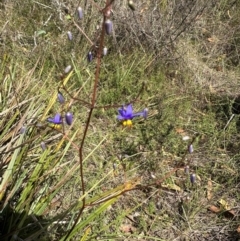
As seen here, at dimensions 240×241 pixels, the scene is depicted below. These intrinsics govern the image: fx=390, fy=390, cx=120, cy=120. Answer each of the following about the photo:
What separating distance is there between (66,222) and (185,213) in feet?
2.50

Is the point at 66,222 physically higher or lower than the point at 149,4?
lower

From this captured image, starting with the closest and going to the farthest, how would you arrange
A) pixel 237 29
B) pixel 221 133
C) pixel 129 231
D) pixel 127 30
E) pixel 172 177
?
pixel 129 231
pixel 172 177
pixel 221 133
pixel 127 30
pixel 237 29

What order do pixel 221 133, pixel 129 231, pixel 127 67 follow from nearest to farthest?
pixel 129 231 < pixel 221 133 < pixel 127 67

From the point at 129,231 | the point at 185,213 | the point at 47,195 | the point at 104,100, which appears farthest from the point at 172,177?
the point at 47,195

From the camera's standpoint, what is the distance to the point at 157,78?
3.12 m

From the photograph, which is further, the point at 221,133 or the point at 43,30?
the point at 43,30

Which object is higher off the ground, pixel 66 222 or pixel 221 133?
pixel 66 222

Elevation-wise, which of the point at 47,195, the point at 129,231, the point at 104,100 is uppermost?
the point at 47,195

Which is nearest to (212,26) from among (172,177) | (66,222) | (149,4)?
(149,4)

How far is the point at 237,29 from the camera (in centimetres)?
374

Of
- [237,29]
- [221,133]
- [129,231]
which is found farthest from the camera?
[237,29]

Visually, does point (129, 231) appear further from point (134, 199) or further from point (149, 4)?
point (149, 4)

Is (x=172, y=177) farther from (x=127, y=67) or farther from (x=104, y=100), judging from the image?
(x=127, y=67)

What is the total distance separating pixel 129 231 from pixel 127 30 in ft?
6.09
